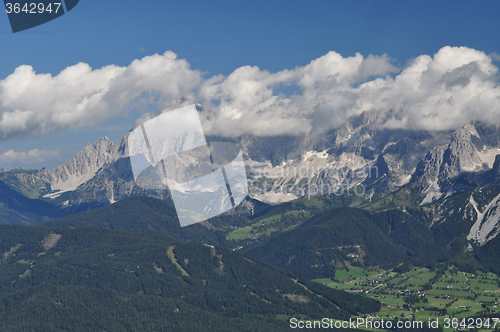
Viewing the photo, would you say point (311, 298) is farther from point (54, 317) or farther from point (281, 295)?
point (54, 317)

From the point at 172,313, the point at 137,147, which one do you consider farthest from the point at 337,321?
the point at 137,147

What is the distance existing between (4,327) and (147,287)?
5427 cm

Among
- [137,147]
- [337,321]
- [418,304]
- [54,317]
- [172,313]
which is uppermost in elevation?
[137,147]

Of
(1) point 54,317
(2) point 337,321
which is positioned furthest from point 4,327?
(2) point 337,321

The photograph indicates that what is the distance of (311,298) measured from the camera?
623 ft

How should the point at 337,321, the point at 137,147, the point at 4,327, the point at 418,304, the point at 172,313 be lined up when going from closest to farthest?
the point at 137,147 → the point at 4,327 → the point at 172,313 → the point at 337,321 → the point at 418,304

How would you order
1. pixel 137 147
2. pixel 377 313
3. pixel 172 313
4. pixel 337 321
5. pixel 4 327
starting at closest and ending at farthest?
pixel 137 147 < pixel 4 327 < pixel 172 313 < pixel 337 321 < pixel 377 313

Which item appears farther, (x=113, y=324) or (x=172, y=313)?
(x=172, y=313)

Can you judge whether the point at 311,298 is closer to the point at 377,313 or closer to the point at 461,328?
the point at 377,313

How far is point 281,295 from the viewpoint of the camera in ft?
626

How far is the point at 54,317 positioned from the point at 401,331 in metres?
97.9

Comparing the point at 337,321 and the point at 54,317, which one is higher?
the point at 54,317

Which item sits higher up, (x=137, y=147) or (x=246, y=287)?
(x=137, y=147)

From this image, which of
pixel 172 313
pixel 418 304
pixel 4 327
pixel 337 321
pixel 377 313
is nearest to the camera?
pixel 4 327
